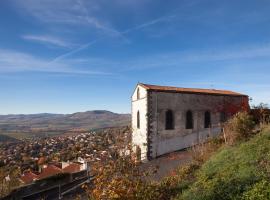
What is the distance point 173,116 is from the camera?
25.5m

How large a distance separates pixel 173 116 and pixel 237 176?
15082 mm

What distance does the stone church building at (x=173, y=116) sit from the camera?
80.7 ft

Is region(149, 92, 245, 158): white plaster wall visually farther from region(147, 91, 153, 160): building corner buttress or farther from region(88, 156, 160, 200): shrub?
region(88, 156, 160, 200): shrub

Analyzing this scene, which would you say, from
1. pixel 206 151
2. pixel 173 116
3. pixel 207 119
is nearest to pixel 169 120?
pixel 173 116

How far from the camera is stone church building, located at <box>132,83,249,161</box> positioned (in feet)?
80.7

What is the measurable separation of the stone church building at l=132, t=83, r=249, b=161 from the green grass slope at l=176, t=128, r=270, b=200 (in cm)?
1005

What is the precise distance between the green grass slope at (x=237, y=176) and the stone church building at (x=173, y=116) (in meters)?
10.1

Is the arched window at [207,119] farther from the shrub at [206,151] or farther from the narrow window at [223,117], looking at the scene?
the shrub at [206,151]

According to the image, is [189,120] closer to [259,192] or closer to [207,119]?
[207,119]

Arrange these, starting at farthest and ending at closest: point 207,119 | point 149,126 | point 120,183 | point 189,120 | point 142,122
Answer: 1. point 207,119
2. point 189,120
3. point 142,122
4. point 149,126
5. point 120,183

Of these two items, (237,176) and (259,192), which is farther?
(237,176)

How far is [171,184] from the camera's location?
43.5 ft

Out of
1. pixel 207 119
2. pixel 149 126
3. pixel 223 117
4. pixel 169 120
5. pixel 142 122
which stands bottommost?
pixel 149 126

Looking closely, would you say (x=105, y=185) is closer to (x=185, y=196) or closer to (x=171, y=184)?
(x=185, y=196)
